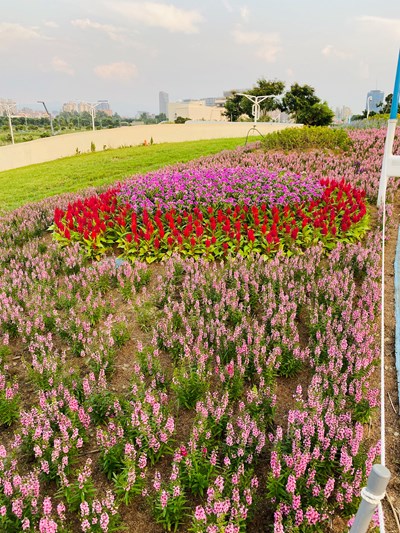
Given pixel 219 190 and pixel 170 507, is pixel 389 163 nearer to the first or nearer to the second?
pixel 219 190

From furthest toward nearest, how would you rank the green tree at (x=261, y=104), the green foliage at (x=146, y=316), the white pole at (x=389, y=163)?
the green tree at (x=261, y=104) < the white pole at (x=389, y=163) < the green foliage at (x=146, y=316)

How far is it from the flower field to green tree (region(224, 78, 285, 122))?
49145 mm

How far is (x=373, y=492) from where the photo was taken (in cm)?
166

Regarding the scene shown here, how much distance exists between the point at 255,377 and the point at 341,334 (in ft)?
3.60

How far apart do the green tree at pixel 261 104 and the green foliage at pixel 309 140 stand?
40.8 m

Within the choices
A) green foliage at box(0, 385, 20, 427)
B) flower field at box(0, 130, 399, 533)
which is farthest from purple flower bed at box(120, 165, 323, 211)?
green foliage at box(0, 385, 20, 427)

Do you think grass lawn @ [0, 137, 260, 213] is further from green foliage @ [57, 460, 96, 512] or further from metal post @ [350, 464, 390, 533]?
metal post @ [350, 464, 390, 533]

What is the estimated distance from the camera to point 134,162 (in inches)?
771

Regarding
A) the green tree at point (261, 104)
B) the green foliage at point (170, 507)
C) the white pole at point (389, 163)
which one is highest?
the green tree at point (261, 104)

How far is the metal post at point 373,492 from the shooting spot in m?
1.62

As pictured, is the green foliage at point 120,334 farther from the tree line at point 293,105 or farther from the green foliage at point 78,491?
the tree line at point 293,105

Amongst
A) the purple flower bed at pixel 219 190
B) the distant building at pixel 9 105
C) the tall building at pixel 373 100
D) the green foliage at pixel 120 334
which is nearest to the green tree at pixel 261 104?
the tall building at pixel 373 100

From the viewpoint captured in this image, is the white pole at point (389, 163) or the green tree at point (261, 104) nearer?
the white pole at point (389, 163)

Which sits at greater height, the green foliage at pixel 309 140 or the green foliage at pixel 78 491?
the green foliage at pixel 309 140
